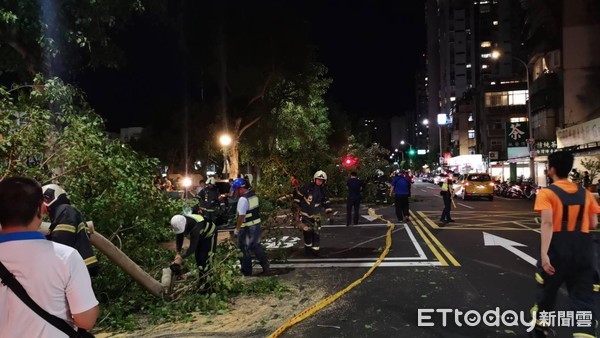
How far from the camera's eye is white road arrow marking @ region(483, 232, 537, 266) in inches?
364

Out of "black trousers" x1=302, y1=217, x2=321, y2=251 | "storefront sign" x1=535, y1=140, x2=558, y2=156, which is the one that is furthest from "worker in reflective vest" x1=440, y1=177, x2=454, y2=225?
"storefront sign" x1=535, y1=140, x2=558, y2=156

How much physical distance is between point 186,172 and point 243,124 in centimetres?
778

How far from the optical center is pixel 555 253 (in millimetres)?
4383

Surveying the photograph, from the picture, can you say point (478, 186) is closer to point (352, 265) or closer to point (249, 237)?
point (352, 265)

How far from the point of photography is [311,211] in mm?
10453

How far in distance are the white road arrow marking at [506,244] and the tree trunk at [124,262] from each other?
269 inches

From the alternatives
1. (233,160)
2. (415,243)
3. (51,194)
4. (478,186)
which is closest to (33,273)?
(51,194)

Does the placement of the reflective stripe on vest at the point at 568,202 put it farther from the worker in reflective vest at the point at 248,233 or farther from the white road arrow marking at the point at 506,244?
the worker in reflective vest at the point at 248,233

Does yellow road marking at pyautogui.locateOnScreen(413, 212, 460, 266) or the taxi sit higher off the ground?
the taxi

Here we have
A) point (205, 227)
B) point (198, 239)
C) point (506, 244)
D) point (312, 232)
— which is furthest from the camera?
point (506, 244)

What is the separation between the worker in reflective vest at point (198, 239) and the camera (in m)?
6.32

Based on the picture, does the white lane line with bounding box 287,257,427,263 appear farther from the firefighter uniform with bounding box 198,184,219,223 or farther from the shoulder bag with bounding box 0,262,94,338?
the shoulder bag with bounding box 0,262,94,338

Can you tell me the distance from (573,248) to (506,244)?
7.29 m

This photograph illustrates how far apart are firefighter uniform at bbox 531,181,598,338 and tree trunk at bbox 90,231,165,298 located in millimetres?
4732
